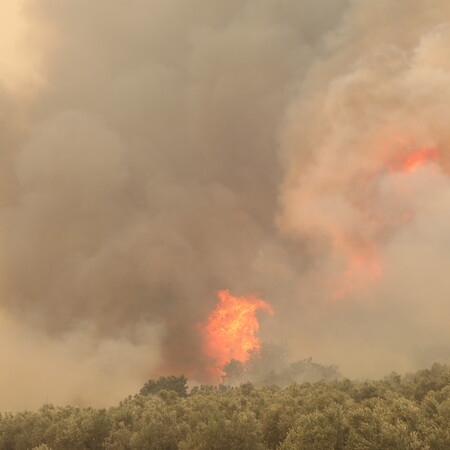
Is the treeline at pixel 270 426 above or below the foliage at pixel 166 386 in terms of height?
below

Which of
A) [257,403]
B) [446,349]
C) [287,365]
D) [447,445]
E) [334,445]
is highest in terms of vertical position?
[287,365]

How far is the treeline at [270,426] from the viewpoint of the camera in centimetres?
4510

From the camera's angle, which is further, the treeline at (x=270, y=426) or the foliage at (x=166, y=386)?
the foliage at (x=166, y=386)

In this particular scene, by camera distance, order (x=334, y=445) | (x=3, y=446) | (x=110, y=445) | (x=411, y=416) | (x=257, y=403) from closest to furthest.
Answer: (x=334, y=445)
(x=411, y=416)
(x=110, y=445)
(x=3, y=446)
(x=257, y=403)

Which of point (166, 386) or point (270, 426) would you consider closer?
point (270, 426)

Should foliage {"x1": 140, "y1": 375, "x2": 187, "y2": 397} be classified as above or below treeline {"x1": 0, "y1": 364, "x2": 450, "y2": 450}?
above

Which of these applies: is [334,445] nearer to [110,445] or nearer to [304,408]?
[304,408]

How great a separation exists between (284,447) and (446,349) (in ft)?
537

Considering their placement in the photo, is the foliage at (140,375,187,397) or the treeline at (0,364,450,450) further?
the foliage at (140,375,187,397)

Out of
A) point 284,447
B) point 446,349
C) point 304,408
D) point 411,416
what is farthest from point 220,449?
point 446,349

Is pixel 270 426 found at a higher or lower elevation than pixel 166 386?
lower

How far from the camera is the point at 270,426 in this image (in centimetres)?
6372

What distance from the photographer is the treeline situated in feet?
148

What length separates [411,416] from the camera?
50.0m
